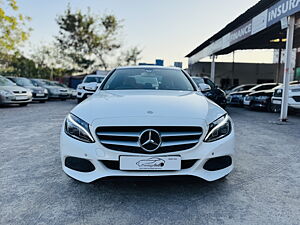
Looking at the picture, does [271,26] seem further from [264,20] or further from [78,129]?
[78,129]

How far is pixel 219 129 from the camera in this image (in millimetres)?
2424

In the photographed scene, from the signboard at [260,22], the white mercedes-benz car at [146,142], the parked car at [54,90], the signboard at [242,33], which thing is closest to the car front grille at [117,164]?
the white mercedes-benz car at [146,142]

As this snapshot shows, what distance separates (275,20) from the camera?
26.5ft

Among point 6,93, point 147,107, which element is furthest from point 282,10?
point 6,93

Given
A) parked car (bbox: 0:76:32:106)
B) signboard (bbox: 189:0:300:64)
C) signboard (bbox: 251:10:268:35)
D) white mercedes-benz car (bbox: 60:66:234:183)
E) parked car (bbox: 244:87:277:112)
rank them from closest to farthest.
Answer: white mercedes-benz car (bbox: 60:66:234:183) < signboard (bbox: 189:0:300:64) < signboard (bbox: 251:10:268:35) < parked car (bbox: 0:76:32:106) < parked car (bbox: 244:87:277:112)

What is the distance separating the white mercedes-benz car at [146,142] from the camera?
7.20 feet

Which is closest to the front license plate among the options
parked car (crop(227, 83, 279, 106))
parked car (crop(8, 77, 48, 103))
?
parked car (crop(227, 83, 279, 106))

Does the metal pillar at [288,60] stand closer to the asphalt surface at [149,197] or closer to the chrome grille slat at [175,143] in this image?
the asphalt surface at [149,197]

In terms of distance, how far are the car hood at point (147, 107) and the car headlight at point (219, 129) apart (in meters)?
0.05

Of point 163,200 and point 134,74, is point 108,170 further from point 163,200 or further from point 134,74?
point 134,74

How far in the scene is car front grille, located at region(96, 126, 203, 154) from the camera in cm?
221

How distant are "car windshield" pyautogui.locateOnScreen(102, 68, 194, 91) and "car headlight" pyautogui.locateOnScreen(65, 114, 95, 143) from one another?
120cm

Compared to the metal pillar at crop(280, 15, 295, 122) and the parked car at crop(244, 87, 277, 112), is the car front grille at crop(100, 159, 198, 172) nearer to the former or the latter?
the metal pillar at crop(280, 15, 295, 122)

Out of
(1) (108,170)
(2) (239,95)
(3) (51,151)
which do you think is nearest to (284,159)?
(1) (108,170)
